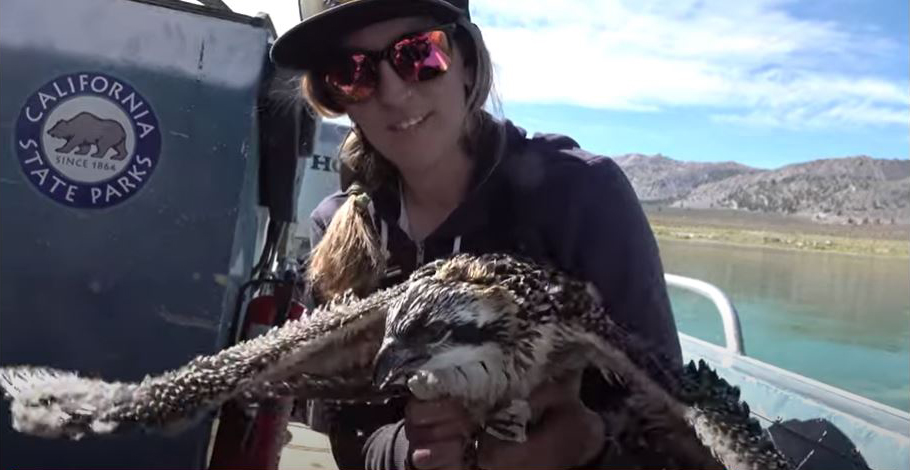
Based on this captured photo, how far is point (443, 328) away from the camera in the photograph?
79cm

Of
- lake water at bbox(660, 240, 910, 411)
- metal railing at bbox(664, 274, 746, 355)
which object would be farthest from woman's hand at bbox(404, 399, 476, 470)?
metal railing at bbox(664, 274, 746, 355)

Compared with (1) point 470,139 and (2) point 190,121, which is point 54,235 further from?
(1) point 470,139

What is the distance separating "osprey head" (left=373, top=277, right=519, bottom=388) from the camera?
0.80m

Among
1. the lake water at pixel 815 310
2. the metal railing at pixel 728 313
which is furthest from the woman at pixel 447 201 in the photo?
the metal railing at pixel 728 313

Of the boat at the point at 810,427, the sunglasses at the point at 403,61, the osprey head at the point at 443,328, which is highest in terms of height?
the sunglasses at the point at 403,61

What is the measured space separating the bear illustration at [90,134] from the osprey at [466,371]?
22.8 inches

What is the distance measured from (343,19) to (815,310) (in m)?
5.71

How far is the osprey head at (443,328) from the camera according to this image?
2.61 feet

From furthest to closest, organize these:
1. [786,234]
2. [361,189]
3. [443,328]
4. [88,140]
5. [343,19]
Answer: [786,234] < [88,140] < [361,189] < [343,19] < [443,328]

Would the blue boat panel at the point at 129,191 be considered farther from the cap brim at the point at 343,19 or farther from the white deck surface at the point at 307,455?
the cap brim at the point at 343,19

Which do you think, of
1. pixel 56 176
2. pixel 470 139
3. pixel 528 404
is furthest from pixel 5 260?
pixel 528 404

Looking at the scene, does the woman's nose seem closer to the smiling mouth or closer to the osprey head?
the smiling mouth

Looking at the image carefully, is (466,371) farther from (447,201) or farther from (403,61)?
(403,61)

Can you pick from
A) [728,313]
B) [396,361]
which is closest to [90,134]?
[396,361]
